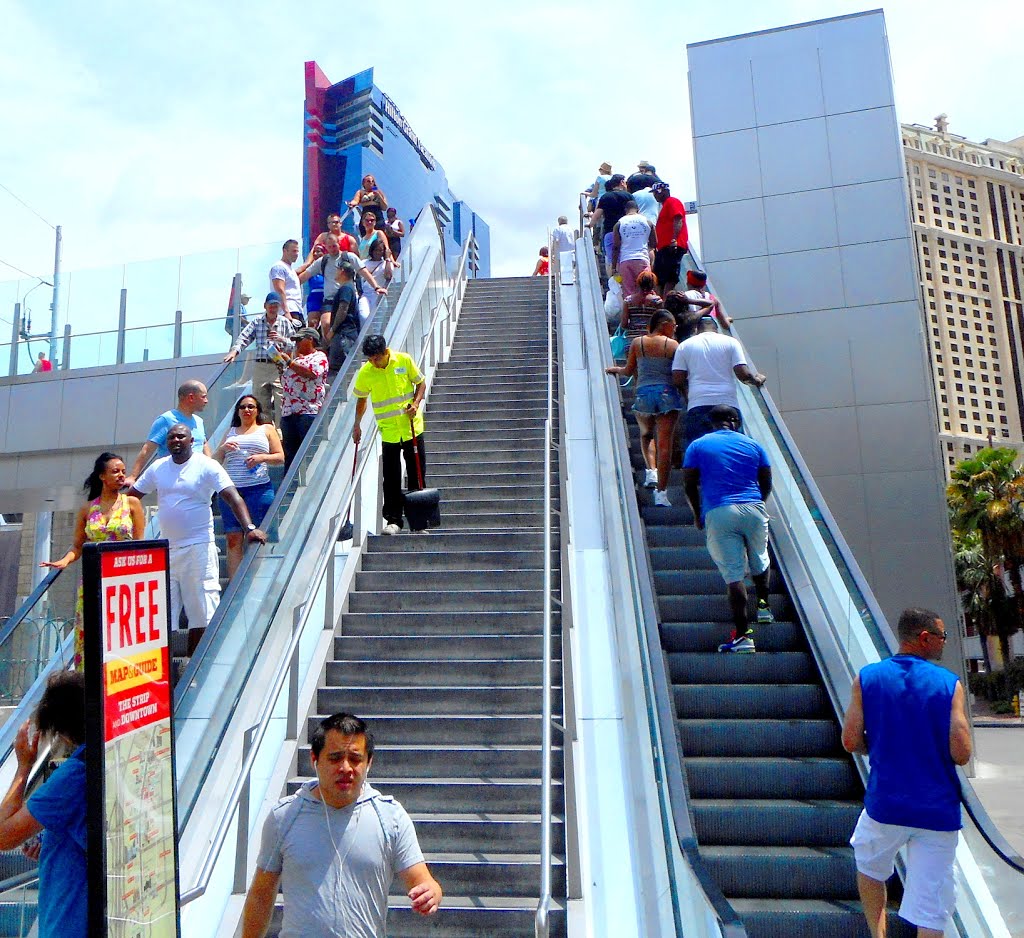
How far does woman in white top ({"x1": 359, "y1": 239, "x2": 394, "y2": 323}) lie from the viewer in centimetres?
1119

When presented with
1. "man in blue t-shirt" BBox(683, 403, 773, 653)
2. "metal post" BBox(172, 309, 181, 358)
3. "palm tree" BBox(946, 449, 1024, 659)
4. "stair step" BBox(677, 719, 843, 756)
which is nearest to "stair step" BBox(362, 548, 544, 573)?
"man in blue t-shirt" BBox(683, 403, 773, 653)

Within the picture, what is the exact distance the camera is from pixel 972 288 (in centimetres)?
9025

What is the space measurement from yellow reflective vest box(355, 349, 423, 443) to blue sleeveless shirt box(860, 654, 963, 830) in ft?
14.5

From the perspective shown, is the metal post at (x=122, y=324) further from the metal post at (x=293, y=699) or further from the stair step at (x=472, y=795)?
the stair step at (x=472, y=795)

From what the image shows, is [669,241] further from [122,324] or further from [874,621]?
[122,324]

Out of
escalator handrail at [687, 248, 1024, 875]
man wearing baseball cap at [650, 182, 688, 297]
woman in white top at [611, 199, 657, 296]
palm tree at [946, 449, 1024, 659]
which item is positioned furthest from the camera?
palm tree at [946, 449, 1024, 659]

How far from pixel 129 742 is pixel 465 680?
349cm

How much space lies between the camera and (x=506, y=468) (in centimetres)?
834

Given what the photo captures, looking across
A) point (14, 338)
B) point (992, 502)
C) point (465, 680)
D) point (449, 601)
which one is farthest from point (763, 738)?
point (992, 502)

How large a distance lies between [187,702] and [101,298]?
Result: 11542 mm

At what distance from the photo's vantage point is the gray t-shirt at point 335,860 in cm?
257

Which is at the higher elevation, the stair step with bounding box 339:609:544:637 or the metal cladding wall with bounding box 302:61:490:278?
the metal cladding wall with bounding box 302:61:490:278

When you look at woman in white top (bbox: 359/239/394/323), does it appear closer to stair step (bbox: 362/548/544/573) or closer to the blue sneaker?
stair step (bbox: 362/548/544/573)

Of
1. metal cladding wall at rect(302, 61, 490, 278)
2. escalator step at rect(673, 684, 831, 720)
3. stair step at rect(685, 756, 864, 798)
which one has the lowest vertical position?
stair step at rect(685, 756, 864, 798)
